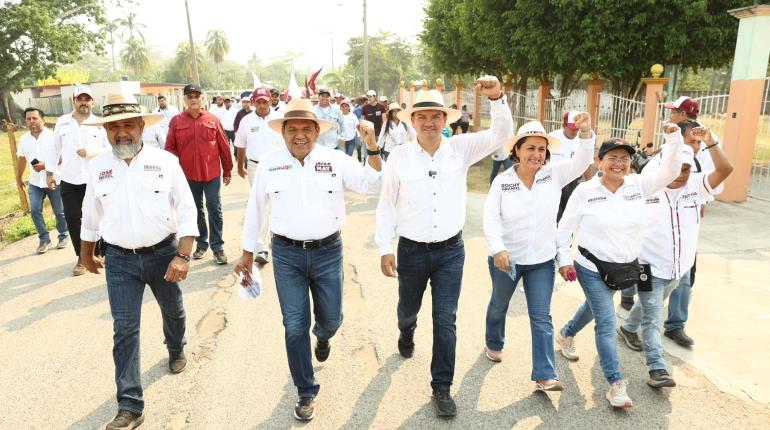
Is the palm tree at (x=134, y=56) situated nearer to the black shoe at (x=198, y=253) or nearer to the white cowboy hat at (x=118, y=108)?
the black shoe at (x=198, y=253)

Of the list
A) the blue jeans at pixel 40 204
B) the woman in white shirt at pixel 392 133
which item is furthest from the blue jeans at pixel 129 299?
the woman in white shirt at pixel 392 133

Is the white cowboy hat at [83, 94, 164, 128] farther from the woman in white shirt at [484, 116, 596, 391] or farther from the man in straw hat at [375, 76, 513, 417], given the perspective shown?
the woman in white shirt at [484, 116, 596, 391]

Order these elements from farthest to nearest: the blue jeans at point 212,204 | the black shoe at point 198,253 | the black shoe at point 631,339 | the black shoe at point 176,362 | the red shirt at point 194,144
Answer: the black shoe at point 198,253, the blue jeans at point 212,204, the red shirt at point 194,144, the black shoe at point 631,339, the black shoe at point 176,362

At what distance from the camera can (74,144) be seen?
6.07m

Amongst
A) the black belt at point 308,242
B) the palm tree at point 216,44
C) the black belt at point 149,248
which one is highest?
the palm tree at point 216,44

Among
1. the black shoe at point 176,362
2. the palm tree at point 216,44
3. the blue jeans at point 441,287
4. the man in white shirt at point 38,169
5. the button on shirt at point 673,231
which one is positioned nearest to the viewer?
the blue jeans at point 441,287

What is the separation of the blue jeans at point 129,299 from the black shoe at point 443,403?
184 cm

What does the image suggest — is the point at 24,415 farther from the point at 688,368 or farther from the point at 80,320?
the point at 688,368

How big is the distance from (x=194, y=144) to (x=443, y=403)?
425 cm

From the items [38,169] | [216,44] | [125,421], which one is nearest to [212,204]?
[38,169]

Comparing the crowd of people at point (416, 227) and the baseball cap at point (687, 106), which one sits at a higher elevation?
the baseball cap at point (687, 106)

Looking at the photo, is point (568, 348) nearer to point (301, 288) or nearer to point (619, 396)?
point (619, 396)

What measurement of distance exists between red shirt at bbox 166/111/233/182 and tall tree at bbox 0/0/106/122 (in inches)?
1246

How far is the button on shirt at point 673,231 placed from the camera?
12.9ft
